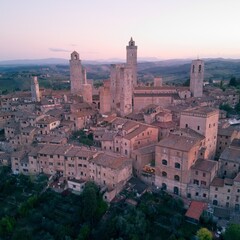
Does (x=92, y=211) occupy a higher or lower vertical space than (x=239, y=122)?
Answer: lower

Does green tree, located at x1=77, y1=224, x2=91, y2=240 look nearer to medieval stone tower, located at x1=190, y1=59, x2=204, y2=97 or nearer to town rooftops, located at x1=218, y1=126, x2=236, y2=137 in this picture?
town rooftops, located at x1=218, y1=126, x2=236, y2=137

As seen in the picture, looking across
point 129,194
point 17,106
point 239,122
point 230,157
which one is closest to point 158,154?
point 129,194

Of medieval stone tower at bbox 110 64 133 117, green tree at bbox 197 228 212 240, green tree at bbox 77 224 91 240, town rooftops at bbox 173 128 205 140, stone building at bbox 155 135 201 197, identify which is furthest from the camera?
medieval stone tower at bbox 110 64 133 117

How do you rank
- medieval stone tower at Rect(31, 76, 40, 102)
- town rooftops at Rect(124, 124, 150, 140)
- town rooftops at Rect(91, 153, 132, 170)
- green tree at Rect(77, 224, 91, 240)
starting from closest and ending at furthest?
green tree at Rect(77, 224, 91, 240)
town rooftops at Rect(91, 153, 132, 170)
town rooftops at Rect(124, 124, 150, 140)
medieval stone tower at Rect(31, 76, 40, 102)

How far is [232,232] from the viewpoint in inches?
942

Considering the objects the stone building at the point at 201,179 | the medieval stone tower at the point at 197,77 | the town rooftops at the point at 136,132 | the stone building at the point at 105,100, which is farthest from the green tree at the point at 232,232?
the medieval stone tower at the point at 197,77

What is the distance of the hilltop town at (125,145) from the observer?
1195 inches

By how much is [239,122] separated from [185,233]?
26.9m

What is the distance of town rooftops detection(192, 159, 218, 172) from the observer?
2966 cm

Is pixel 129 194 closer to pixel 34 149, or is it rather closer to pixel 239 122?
pixel 34 149

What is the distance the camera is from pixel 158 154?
3197 cm

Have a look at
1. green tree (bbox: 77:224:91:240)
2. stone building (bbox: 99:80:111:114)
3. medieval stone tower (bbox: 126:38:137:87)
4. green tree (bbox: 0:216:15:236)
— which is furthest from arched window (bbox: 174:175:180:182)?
medieval stone tower (bbox: 126:38:137:87)

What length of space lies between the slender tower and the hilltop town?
1088 centimetres

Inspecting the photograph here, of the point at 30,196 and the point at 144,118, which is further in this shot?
the point at 144,118
